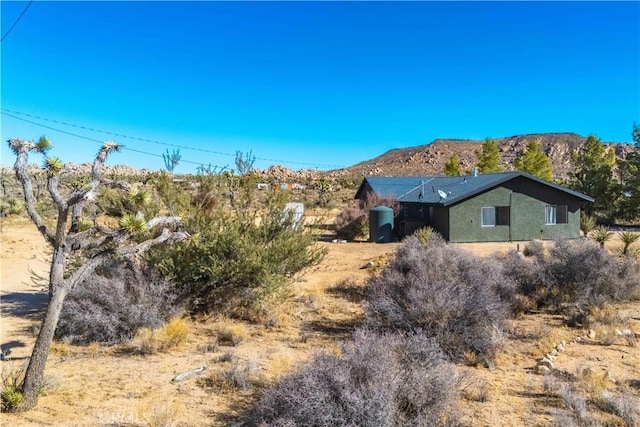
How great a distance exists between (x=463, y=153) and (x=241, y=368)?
391 feet

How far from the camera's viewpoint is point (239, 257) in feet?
31.3

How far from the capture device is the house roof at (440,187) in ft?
73.5

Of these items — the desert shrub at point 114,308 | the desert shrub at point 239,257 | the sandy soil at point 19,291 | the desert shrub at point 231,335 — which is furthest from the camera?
the desert shrub at point 239,257

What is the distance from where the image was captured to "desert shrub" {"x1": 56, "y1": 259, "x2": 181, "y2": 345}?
8.27 meters

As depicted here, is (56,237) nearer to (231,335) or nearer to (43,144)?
(43,144)

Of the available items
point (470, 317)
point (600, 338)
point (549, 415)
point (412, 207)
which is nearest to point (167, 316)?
point (470, 317)

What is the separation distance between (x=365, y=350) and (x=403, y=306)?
11.2 ft

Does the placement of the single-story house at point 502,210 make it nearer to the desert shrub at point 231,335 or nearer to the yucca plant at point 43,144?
the desert shrub at point 231,335

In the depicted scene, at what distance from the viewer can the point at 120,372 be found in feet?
22.9

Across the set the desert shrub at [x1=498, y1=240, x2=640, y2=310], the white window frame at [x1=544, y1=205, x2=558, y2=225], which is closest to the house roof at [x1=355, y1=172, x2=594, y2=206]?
the white window frame at [x1=544, y1=205, x2=558, y2=225]

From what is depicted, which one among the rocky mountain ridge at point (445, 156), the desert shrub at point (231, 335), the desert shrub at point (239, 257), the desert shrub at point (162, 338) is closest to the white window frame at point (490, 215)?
the desert shrub at point (239, 257)

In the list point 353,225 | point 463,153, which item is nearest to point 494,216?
point 353,225

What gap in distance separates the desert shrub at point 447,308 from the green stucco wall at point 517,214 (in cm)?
1251

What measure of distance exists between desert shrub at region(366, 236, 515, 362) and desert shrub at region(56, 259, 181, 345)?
406 cm
